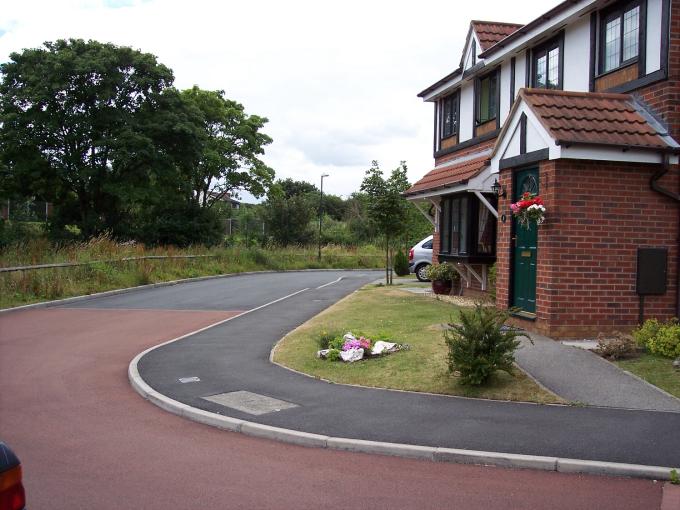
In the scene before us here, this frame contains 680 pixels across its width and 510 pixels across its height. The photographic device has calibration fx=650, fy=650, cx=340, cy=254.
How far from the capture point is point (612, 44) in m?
12.1

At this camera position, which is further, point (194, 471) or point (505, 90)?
point (505, 90)

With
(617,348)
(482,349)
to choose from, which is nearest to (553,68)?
(617,348)

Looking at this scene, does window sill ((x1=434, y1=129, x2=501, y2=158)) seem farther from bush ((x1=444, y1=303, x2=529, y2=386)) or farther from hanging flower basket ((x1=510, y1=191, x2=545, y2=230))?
bush ((x1=444, y1=303, x2=529, y2=386))

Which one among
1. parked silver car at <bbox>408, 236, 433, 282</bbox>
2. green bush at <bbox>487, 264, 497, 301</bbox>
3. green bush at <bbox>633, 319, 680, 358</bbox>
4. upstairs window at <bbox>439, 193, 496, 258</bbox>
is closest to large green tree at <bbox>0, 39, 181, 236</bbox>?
parked silver car at <bbox>408, 236, 433, 282</bbox>

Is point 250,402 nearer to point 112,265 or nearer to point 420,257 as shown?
point 420,257

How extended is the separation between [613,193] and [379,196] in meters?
12.4

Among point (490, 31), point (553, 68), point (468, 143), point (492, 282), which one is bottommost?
point (492, 282)

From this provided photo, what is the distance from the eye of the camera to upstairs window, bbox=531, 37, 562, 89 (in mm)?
13898

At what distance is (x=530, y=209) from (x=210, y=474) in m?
6.90

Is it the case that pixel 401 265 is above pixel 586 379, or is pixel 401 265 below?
above

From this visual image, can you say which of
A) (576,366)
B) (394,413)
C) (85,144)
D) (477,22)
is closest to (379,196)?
(477,22)

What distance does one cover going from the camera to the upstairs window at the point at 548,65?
45.6 ft

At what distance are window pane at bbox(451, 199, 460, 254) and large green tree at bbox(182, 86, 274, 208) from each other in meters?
33.4

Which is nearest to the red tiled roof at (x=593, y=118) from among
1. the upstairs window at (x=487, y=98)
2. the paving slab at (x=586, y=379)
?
the paving slab at (x=586, y=379)
